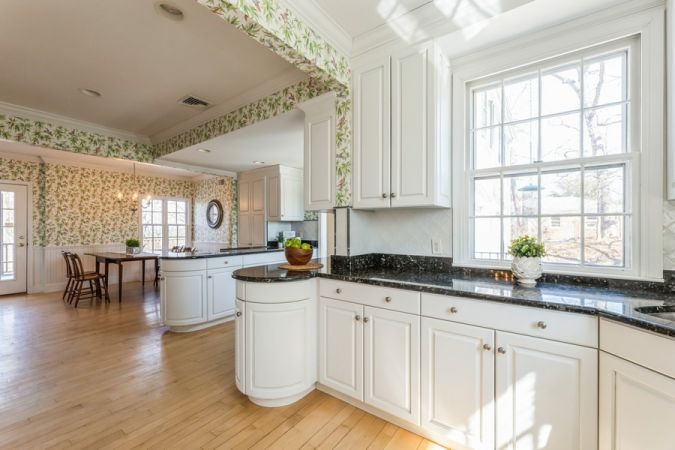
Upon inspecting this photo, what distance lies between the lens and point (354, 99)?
2387 millimetres

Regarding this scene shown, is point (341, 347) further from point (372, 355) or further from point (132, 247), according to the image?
point (132, 247)

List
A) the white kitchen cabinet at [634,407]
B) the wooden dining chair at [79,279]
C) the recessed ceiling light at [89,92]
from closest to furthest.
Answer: the white kitchen cabinet at [634,407] → the recessed ceiling light at [89,92] → the wooden dining chair at [79,279]

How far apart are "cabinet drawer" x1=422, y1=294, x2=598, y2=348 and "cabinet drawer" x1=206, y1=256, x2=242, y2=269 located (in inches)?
111

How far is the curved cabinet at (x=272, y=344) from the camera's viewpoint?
2.02 meters

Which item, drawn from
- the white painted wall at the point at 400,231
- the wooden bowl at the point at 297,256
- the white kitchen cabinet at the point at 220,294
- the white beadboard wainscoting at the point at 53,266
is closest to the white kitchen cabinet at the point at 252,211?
the white kitchen cabinet at the point at 220,294

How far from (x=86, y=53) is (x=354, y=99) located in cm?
223

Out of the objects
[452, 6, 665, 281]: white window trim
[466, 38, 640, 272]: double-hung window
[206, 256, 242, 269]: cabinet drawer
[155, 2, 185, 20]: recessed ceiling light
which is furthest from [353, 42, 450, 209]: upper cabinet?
[206, 256, 242, 269]: cabinet drawer

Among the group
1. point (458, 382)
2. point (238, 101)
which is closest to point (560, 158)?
point (458, 382)

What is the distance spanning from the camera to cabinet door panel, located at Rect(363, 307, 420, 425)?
1.75m

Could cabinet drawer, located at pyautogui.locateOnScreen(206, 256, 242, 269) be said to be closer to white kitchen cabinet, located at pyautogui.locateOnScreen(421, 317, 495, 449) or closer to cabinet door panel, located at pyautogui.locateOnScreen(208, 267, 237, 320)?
cabinet door panel, located at pyautogui.locateOnScreen(208, 267, 237, 320)

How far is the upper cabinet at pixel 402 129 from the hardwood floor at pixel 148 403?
1457 millimetres

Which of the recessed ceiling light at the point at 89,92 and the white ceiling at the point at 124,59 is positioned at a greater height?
the white ceiling at the point at 124,59

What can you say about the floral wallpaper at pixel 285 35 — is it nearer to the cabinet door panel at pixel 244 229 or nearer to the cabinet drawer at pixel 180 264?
the cabinet drawer at pixel 180 264

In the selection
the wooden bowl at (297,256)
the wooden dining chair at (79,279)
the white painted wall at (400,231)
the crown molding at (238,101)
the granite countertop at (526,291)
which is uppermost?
the crown molding at (238,101)
